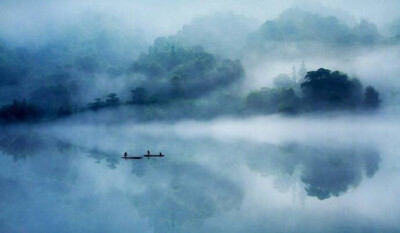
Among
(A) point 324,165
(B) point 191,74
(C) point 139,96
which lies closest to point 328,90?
(B) point 191,74

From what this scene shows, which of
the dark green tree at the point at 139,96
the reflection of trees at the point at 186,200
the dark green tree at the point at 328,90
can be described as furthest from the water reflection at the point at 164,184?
the dark green tree at the point at 139,96

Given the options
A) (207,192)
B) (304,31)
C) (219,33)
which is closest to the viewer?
(207,192)

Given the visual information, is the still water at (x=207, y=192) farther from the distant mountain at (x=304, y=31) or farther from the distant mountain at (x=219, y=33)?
the distant mountain at (x=219, y=33)

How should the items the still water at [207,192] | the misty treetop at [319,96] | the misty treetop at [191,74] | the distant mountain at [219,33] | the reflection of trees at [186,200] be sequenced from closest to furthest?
1. the still water at [207,192]
2. the reflection of trees at [186,200]
3. the misty treetop at [319,96]
4. the misty treetop at [191,74]
5. the distant mountain at [219,33]

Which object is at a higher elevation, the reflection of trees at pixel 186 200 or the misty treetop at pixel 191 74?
the misty treetop at pixel 191 74

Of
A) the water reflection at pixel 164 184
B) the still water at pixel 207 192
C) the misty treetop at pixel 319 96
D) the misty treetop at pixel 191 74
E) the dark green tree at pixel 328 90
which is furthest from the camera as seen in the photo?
the misty treetop at pixel 191 74

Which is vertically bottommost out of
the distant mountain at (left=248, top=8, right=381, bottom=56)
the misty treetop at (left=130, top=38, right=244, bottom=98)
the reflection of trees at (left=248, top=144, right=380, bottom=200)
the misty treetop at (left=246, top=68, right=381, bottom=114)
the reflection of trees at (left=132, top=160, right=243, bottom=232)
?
the reflection of trees at (left=132, top=160, right=243, bottom=232)

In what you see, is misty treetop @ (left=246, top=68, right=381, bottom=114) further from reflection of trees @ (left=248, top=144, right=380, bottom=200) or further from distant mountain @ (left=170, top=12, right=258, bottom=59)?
distant mountain @ (left=170, top=12, right=258, bottom=59)

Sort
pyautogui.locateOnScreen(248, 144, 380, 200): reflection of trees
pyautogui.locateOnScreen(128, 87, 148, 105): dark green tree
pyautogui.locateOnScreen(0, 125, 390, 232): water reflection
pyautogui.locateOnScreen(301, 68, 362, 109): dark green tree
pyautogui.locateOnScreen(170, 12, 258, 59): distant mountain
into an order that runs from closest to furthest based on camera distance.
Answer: pyautogui.locateOnScreen(0, 125, 390, 232): water reflection < pyautogui.locateOnScreen(248, 144, 380, 200): reflection of trees < pyautogui.locateOnScreen(301, 68, 362, 109): dark green tree < pyautogui.locateOnScreen(128, 87, 148, 105): dark green tree < pyautogui.locateOnScreen(170, 12, 258, 59): distant mountain

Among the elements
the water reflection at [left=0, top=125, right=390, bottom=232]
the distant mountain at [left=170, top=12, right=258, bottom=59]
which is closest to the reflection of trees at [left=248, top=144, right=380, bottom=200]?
the water reflection at [left=0, top=125, right=390, bottom=232]

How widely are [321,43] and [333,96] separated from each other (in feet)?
79.2

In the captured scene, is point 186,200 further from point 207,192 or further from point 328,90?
point 328,90

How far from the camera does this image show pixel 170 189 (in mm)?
12852

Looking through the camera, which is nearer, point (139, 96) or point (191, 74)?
point (139, 96)
